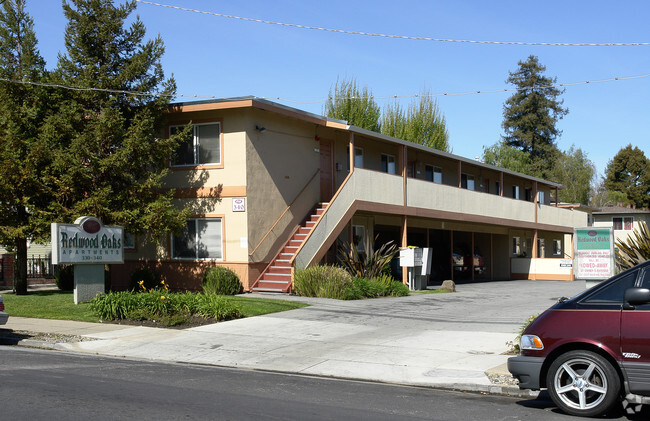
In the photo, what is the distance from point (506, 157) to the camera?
6644 cm

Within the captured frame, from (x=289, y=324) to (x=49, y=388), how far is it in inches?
276

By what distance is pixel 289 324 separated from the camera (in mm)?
14891

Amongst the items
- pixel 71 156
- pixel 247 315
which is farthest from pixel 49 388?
pixel 71 156

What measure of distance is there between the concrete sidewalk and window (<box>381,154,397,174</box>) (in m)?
11.3

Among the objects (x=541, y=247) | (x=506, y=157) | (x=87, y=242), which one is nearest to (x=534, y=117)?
(x=506, y=157)

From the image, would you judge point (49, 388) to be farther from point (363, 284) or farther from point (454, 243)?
point (454, 243)

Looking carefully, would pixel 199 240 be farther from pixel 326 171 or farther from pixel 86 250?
pixel 326 171

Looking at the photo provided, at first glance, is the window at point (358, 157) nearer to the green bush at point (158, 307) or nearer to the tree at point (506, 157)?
the green bush at point (158, 307)

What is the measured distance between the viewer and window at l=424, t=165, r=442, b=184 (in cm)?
3159

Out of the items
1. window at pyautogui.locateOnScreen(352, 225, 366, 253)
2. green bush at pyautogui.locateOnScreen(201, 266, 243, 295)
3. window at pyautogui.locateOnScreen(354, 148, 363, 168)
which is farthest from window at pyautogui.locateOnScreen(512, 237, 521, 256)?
green bush at pyautogui.locateOnScreen(201, 266, 243, 295)

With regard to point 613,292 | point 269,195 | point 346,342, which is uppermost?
point 269,195

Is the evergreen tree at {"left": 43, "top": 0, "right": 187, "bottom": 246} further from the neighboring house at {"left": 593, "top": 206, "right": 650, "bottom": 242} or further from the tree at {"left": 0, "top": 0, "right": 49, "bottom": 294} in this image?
the neighboring house at {"left": 593, "top": 206, "right": 650, "bottom": 242}

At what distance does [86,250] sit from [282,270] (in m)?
6.15

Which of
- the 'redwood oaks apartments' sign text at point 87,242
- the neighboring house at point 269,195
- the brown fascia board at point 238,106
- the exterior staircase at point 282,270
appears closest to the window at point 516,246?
the neighboring house at point 269,195
